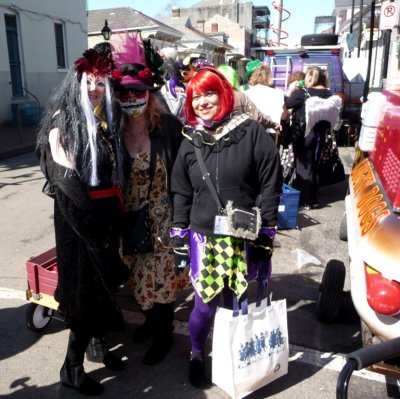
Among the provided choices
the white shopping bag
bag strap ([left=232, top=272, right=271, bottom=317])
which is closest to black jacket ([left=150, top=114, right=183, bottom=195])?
bag strap ([left=232, top=272, right=271, bottom=317])

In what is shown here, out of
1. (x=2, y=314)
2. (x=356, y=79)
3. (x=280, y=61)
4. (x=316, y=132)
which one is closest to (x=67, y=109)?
(x=2, y=314)

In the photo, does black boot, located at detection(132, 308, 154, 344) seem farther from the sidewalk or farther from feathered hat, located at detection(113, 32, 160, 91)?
the sidewalk

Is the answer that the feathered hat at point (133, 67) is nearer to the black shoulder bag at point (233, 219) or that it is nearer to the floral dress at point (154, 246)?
the floral dress at point (154, 246)

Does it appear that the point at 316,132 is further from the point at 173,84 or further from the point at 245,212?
the point at 245,212

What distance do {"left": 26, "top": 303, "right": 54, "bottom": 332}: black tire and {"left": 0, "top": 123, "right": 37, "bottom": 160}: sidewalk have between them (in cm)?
706

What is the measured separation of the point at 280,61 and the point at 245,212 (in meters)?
9.61

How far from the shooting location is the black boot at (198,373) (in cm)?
254

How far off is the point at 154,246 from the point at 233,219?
61cm

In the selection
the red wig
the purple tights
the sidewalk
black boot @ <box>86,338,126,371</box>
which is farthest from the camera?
the sidewalk

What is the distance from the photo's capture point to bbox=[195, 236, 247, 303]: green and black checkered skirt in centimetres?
234

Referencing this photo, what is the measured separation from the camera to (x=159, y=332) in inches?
110

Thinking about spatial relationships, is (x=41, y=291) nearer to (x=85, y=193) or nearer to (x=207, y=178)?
(x=85, y=193)

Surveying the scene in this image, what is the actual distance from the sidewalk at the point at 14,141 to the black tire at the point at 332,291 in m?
8.06

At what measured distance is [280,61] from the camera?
36.1 ft
